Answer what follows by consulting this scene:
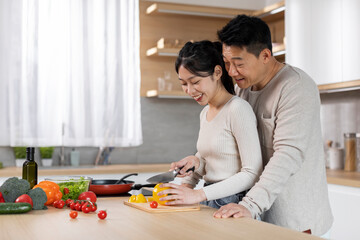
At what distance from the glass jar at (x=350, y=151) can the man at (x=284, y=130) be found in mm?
2205

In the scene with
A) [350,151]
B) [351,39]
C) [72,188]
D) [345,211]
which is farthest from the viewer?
[350,151]

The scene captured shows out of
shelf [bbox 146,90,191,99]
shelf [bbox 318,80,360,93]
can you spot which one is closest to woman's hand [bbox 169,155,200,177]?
shelf [bbox 318,80,360,93]

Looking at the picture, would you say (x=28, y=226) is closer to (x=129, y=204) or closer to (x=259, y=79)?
(x=129, y=204)

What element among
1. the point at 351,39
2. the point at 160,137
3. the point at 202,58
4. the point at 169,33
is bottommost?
the point at 160,137

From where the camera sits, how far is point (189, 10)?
5.01m

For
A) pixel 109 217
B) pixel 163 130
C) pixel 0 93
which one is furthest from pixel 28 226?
pixel 163 130

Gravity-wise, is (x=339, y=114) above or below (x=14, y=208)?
above

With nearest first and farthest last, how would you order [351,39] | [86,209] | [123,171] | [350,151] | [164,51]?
→ [86,209] < [351,39] < [350,151] < [123,171] < [164,51]

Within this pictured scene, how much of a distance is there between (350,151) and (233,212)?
2713 millimetres

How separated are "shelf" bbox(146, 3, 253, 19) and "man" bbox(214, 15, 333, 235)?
9.42 feet

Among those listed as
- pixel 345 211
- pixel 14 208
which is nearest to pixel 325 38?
pixel 345 211

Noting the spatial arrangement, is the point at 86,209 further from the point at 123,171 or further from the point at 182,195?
the point at 123,171

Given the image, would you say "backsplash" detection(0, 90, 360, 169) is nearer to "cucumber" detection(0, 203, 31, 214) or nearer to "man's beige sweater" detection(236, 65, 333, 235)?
"cucumber" detection(0, 203, 31, 214)

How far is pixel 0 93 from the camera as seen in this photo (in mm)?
4691
